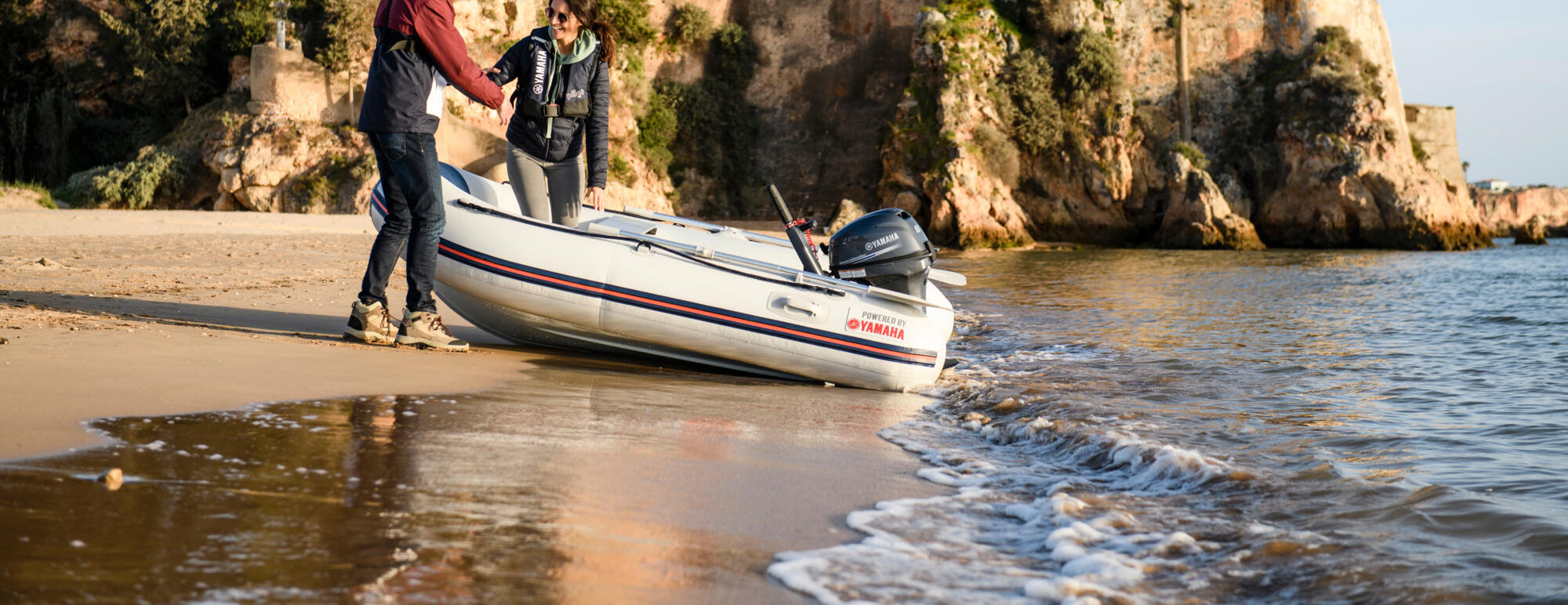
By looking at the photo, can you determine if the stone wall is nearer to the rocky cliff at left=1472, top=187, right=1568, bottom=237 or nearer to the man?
the man

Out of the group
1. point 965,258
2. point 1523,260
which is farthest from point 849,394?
point 1523,260

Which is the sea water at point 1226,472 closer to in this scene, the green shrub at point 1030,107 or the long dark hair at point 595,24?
the long dark hair at point 595,24

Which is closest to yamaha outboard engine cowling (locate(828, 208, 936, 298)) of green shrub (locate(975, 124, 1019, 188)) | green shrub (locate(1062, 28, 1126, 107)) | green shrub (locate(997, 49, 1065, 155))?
green shrub (locate(975, 124, 1019, 188))

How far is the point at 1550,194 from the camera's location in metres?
48.8

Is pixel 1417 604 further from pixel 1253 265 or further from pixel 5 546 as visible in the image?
pixel 1253 265

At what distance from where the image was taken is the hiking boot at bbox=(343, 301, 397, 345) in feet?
17.5

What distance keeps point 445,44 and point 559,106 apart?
2.63 feet

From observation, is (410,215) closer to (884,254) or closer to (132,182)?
(884,254)

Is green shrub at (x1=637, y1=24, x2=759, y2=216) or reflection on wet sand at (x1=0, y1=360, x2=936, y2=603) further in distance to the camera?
green shrub at (x1=637, y1=24, x2=759, y2=216)

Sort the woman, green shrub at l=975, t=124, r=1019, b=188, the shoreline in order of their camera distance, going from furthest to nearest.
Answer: green shrub at l=975, t=124, r=1019, b=188, the woman, the shoreline

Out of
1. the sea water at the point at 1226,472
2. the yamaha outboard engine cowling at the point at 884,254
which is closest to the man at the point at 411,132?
the yamaha outboard engine cowling at the point at 884,254

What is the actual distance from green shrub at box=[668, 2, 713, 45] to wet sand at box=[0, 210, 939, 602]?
76.4ft

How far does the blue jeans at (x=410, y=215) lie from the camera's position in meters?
5.03

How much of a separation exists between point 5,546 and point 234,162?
22.1 metres
